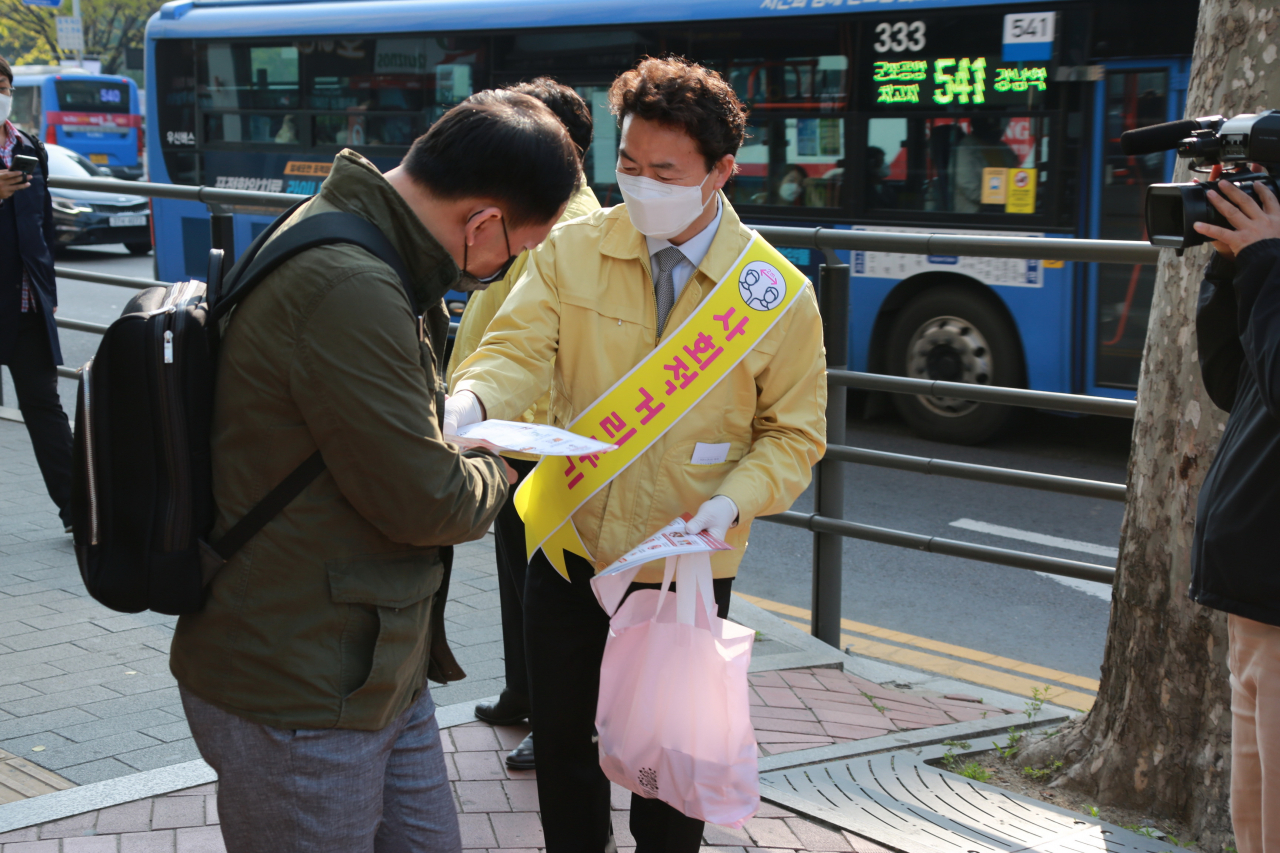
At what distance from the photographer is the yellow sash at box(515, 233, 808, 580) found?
2.41 metres

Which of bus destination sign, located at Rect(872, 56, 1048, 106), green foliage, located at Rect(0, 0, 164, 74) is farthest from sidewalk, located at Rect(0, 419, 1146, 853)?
green foliage, located at Rect(0, 0, 164, 74)

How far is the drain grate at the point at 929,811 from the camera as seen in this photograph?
9.78 ft

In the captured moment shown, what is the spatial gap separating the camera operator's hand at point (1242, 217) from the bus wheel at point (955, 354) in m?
6.33

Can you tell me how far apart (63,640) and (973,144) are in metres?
6.34

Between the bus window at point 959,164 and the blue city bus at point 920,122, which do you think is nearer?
the blue city bus at point 920,122

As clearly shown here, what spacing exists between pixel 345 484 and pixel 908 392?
2.99m

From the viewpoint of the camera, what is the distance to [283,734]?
174 centimetres

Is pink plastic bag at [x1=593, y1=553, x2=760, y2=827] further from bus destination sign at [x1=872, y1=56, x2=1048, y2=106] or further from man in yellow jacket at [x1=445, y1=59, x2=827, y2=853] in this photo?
bus destination sign at [x1=872, y1=56, x2=1048, y2=106]

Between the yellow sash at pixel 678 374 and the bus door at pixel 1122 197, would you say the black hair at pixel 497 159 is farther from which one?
the bus door at pixel 1122 197

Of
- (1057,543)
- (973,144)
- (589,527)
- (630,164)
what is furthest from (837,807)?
(973,144)

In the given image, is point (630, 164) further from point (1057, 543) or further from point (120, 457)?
point (1057, 543)

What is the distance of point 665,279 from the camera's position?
253cm

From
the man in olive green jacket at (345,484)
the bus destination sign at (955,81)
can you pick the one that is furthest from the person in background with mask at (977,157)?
the man in olive green jacket at (345,484)

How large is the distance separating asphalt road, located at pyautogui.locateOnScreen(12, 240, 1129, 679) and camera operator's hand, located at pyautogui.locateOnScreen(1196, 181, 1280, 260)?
327cm
